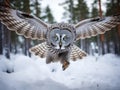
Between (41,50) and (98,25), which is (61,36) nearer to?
(41,50)

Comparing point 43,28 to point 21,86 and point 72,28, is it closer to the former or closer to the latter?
point 72,28

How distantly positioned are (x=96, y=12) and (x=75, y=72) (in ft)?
3.21

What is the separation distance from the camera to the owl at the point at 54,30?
2004 millimetres

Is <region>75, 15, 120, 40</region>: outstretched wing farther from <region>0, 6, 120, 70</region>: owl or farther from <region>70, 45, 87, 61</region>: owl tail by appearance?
<region>70, 45, 87, 61</region>: owl tail

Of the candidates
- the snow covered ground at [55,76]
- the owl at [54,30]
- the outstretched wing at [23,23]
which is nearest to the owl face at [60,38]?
the owl at [54,30]

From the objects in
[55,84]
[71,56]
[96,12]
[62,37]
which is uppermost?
[96,12]

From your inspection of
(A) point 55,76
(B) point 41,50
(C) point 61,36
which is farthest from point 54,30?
(A) point 55,76

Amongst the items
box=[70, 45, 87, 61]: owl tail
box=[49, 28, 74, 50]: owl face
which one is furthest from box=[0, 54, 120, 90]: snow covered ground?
box=[49, 28, 74, 50]: owl face

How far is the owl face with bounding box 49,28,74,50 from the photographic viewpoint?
1985mm

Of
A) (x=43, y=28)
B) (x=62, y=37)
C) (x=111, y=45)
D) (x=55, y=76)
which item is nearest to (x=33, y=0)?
(x=43, y=28)

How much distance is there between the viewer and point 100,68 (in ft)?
7.19

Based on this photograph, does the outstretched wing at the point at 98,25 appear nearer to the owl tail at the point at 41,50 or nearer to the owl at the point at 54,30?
the owl at the point at 54,30

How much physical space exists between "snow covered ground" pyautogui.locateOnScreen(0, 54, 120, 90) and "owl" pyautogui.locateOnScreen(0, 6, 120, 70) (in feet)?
0.28

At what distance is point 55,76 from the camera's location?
206 centimetres
